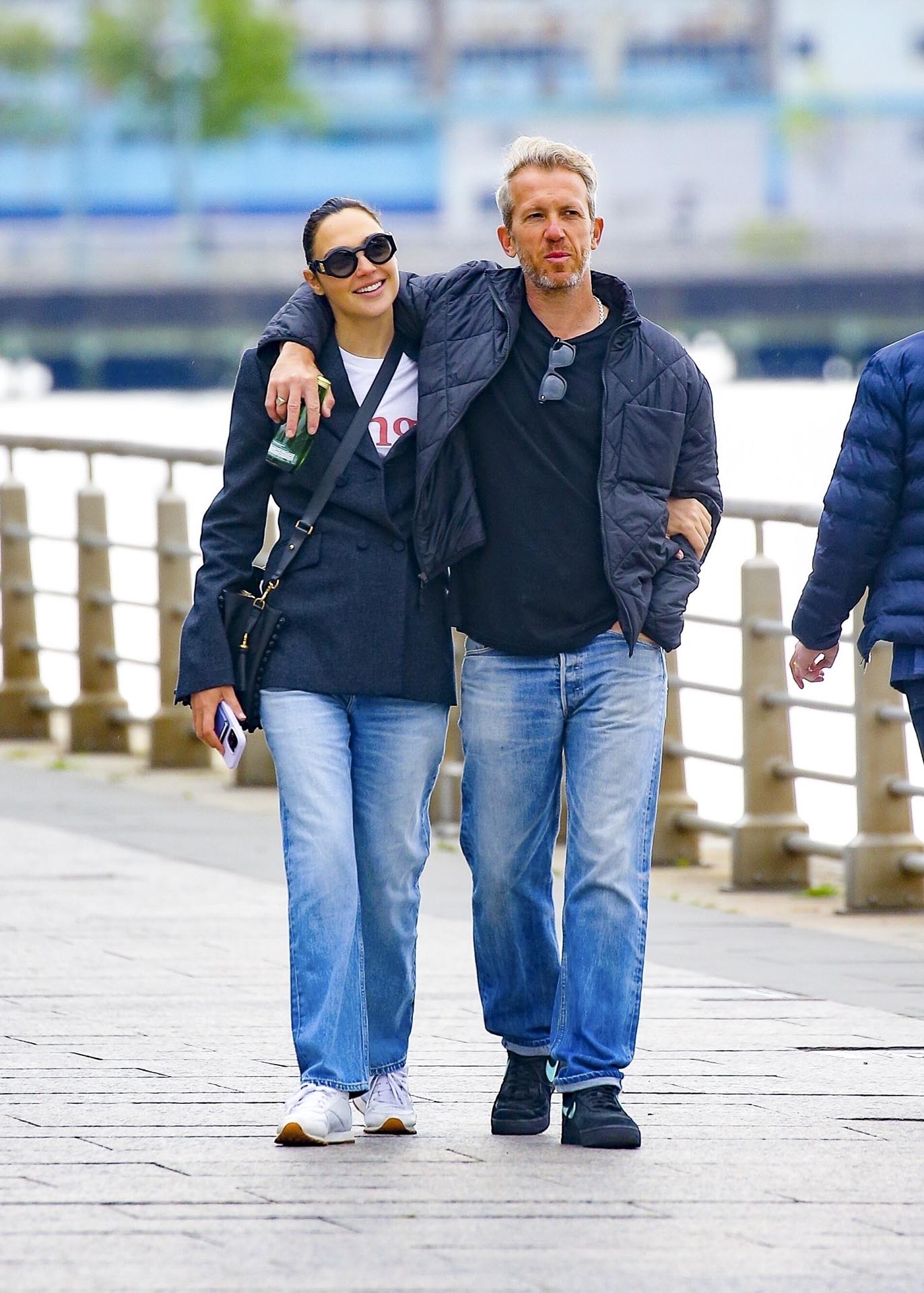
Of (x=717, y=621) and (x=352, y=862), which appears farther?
(x=717, y=621)

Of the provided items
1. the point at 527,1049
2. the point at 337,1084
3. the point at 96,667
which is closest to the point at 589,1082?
the point at 527,1049

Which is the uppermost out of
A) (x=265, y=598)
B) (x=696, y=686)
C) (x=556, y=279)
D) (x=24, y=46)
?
(x=24, y=46)

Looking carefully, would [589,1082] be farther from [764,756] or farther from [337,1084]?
[764,756]

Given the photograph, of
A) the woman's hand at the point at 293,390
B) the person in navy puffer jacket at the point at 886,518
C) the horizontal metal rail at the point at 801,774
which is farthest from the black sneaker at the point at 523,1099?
the horizontal metal rail at the point at 801,774

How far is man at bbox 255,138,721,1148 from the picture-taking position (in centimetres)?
461

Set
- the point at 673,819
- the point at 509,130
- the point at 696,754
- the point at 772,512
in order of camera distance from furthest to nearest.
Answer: the point at 509,130
the point at 673,819
the point at 696,754
the point at 772,512

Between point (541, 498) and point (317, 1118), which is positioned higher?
point (541, 498)

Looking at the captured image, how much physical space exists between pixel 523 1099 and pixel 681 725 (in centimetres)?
422

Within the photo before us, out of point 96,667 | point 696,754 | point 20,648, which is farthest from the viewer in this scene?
point 20,648

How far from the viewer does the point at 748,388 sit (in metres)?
78.2

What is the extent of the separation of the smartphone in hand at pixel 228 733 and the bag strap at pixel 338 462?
0.66 ft

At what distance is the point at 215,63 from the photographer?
8981 centimetres

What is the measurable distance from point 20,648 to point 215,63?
8066 centimetres

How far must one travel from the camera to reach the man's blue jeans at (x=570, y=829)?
4688mm
